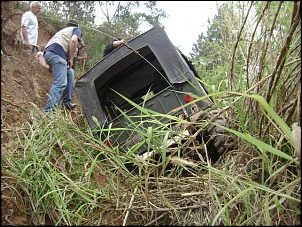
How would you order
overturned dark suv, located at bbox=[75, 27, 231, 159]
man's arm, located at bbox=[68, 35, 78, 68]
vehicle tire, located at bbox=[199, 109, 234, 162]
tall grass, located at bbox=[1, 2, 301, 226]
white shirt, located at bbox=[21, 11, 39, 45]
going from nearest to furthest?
1. tall grass, located at bbox=[1, 2, 301, 226]
2. vehicle tire, located at bbox=[199, 109, 234, 162]
3. overturned dark suv, located at bbox=[75, 27, 231, 159]
4. man's arm, located at bbox=[68, 35, 78, 68]
5. white shirt, located at bbox=[21, 11, 39, 45]

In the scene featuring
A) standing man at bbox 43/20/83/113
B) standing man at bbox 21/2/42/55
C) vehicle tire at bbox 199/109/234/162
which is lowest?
vehicle tire at bbox 199/109/234/162

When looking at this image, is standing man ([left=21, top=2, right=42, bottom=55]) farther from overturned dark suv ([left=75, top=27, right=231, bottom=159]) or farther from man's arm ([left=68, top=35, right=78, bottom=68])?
overturned dark suv ([left=75, top=27, right=231, bottom=159])

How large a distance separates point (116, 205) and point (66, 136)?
1.09 m

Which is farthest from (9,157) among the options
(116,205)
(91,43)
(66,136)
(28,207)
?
(91,43)

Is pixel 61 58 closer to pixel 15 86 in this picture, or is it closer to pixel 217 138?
pixel 15 86

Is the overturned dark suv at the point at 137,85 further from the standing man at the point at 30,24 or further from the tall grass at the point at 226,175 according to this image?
the standing man at the point at 30,24

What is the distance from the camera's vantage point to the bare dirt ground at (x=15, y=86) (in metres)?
1.87

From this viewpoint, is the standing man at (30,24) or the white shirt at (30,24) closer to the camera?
the standing man at (30,24)

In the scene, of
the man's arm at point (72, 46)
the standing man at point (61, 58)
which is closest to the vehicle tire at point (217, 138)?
the standing man at point (61, 58)

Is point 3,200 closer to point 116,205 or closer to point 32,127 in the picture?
point 116,205

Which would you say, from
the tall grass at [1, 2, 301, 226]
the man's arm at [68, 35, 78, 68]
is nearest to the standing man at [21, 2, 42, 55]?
the man's arm at [68, 35, 78, 68]

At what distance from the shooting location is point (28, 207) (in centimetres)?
197

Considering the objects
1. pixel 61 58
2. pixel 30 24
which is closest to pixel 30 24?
pixel 30 24

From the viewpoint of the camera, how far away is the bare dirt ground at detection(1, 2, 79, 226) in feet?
6.12
